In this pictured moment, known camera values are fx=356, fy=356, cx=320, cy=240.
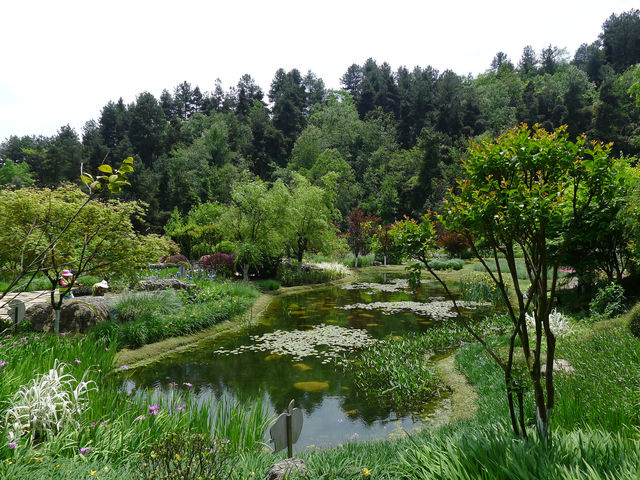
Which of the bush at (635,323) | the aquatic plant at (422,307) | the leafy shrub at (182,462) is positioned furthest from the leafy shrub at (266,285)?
the leafy shrub at (182,462)

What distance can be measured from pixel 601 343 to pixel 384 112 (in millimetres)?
57816

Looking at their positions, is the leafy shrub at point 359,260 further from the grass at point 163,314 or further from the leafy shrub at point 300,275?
the grass at point 163,314

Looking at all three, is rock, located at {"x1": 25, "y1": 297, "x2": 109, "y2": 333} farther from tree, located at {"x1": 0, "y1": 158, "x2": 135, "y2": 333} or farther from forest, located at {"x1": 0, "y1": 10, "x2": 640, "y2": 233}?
forest, located at {"x1": 0, "y1": 10, "x2": 640, "y2": 233}

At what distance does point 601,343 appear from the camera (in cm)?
546

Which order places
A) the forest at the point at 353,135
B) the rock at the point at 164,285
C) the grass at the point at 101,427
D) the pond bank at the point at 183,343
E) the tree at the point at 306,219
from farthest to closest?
1. the forest at the point at 353,135
2. the tree at the point at 306,219
3. the rock at the point at 164,285
4. the pond bank at the point at 183,343
5. the grass at the point at 101,427

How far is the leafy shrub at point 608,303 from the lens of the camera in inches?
289

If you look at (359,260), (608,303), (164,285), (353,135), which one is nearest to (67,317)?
(164,285)

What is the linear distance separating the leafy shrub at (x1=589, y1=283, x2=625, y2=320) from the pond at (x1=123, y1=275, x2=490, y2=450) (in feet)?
12.7

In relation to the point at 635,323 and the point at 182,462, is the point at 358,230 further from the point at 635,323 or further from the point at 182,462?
the point at 182,462

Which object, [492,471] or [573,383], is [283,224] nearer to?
[573,383]

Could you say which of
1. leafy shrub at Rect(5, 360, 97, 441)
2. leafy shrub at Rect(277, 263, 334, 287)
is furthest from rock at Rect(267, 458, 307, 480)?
leafy shrub at Rect(277, 263, 334, 287)

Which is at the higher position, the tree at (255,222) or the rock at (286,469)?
the tree at (255,222)

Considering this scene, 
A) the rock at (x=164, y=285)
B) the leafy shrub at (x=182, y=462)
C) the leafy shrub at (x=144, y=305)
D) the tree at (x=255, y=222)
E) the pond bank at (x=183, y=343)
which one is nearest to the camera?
the leafy shrub at (x=182, y=462)

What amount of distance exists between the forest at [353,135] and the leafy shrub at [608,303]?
17957mm
